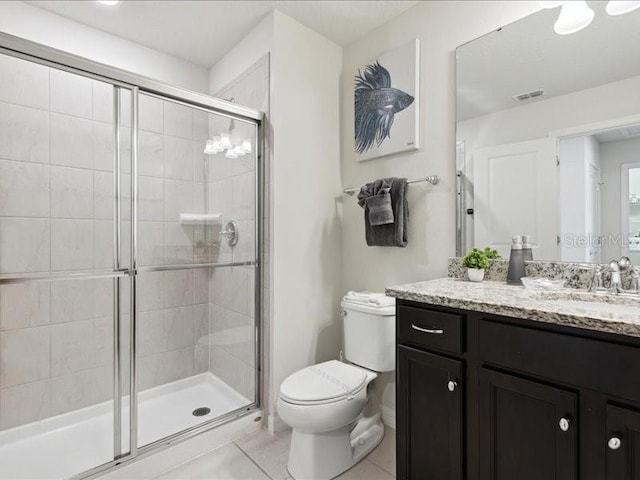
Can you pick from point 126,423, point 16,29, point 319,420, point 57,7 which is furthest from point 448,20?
point 126,423

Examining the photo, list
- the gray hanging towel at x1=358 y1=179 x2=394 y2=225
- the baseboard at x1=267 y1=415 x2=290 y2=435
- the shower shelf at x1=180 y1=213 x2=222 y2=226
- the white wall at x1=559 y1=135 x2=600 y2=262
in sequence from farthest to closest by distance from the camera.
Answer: the shower shelf at x1=180 y1=213 x2=222 y2=226, the baseboard at x1=267 y1=415 x2=290 y2=435, the gray hanging towel at x1=358 y1=179 x2=394 y2=225, the white wall at x1=559 y1=135 x2=600 y2=262

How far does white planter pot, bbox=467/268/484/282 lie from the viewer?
1632 mm

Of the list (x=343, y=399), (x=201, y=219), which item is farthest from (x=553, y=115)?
(x=201, y=219)

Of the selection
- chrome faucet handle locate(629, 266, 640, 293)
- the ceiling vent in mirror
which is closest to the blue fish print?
the ceiling vent in mirror

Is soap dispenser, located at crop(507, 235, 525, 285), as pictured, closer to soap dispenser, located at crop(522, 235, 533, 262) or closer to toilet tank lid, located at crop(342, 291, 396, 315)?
soap dispenser, located at crop(522, 235, 533, 262)

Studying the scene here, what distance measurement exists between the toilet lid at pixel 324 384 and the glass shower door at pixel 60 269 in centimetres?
88

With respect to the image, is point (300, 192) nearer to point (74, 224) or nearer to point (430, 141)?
point (430, 141)

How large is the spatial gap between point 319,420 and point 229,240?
3.95ft

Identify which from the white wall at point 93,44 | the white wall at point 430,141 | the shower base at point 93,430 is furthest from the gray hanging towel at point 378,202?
the white wall at point 93,44

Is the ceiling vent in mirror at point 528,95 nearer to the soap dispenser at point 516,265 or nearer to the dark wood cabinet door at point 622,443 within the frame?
the soap dispenser at point 516,265

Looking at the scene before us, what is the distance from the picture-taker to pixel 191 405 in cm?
219

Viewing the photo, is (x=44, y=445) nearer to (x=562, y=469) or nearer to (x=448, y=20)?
(x=562, y=469)

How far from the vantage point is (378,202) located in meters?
1.95

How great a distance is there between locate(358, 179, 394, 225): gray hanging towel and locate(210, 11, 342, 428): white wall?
0.38m
